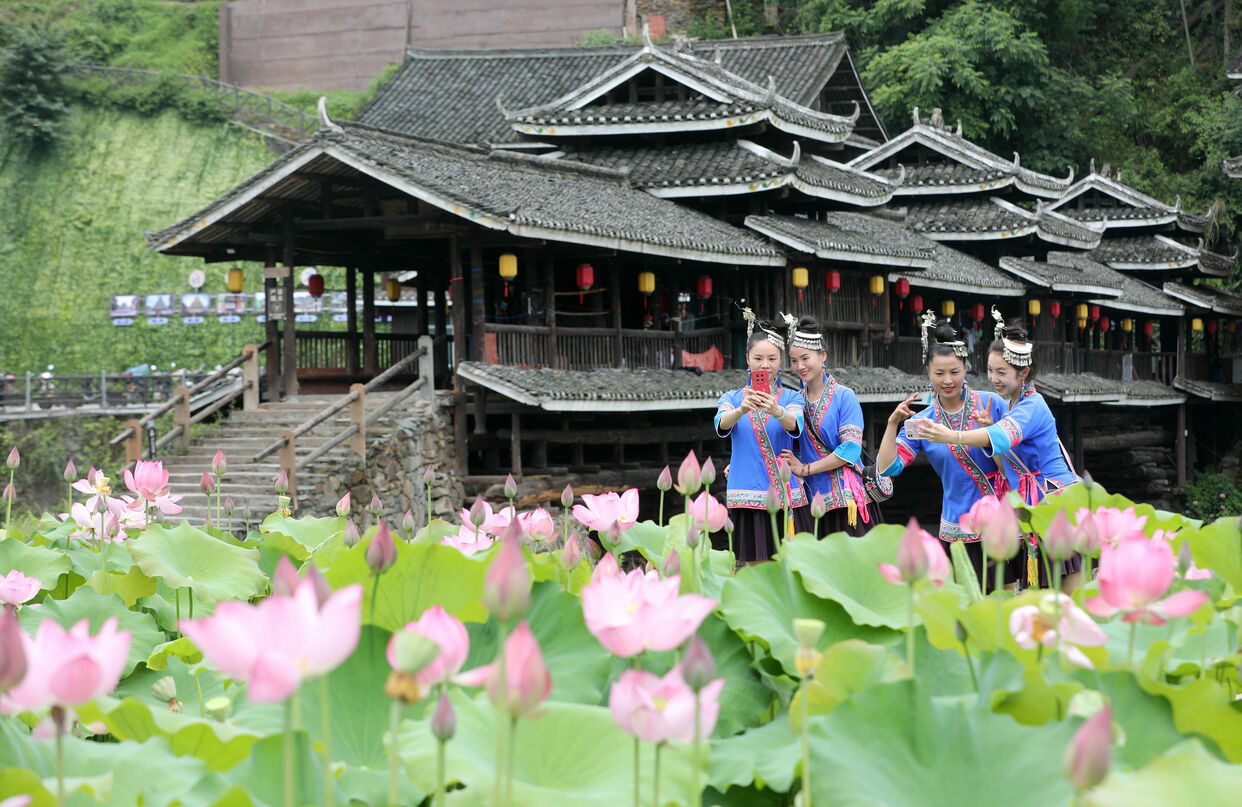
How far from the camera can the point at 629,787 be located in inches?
52.6

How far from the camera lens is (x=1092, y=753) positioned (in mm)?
978

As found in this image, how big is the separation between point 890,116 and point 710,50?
6.69 metres

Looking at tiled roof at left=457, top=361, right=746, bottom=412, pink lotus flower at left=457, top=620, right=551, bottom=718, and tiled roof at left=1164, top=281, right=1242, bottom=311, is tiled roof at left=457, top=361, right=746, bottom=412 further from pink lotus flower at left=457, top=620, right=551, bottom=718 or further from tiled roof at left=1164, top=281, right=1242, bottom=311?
tiled roof at left=1164, top=281, right=1242, bottom=311

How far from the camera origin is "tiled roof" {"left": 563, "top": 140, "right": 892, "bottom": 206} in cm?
1513

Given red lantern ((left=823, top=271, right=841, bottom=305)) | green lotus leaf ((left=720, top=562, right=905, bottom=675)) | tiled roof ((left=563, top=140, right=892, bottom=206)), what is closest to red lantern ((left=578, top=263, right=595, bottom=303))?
tiled roof ((left=563, top=140, right=892, bottom=206))

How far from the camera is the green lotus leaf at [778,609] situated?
1847mm

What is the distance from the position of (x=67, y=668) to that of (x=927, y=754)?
0.87 meters

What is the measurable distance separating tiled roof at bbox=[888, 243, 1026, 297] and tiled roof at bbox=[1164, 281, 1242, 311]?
20.8ft

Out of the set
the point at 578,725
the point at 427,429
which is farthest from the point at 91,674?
the point at 427,429

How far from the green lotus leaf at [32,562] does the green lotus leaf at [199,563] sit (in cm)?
30

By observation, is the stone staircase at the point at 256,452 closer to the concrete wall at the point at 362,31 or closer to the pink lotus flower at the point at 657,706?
the pink lotus flower at the point at 657,706

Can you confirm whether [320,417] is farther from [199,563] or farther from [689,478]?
[689,478]

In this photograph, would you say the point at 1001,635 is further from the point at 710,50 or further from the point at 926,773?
the point at 710,50

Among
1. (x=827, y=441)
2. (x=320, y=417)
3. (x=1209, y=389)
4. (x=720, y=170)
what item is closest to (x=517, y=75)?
(x=720, y=170)
